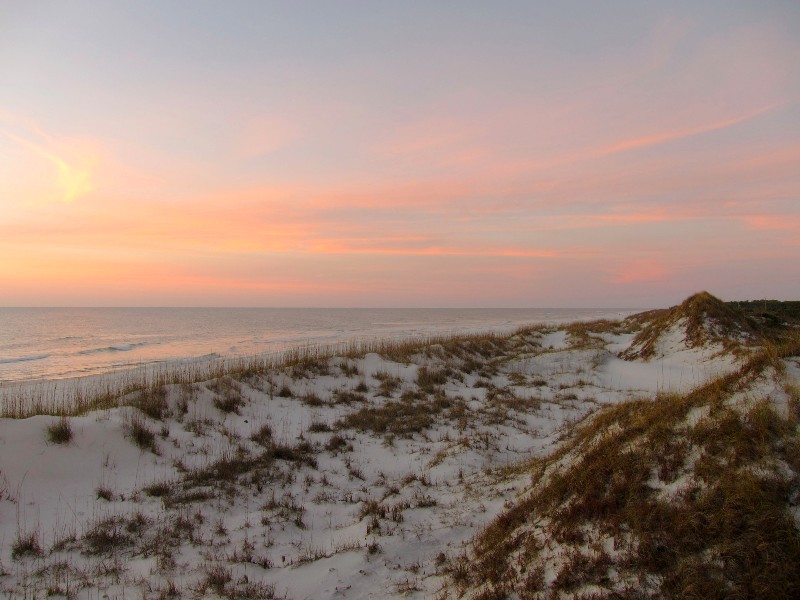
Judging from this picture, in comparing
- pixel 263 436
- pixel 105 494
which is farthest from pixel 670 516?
pixel 263 436

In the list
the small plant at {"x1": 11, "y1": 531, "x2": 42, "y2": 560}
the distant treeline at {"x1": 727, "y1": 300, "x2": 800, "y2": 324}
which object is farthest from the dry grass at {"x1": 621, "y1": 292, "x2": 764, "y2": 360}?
the small plant at {"x1": 11, "y1": 531, "x2": 42, "y2": 560}

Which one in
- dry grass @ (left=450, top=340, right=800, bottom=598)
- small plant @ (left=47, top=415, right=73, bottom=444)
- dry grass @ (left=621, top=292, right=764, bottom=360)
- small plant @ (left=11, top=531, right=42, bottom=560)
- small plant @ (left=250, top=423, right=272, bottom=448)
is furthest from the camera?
dry grass @ (left=621, top=292, right=764, bottom=360)

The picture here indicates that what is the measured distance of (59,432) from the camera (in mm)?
8516

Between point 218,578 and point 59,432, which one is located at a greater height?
point 59,432

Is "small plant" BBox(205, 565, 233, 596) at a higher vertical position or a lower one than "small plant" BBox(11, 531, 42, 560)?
lower

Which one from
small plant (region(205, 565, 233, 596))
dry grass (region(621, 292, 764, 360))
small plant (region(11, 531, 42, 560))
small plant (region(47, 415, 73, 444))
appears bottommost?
small plant (region(205, 565, 233, 596))

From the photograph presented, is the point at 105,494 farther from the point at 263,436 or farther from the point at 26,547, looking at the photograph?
the point at 263,436

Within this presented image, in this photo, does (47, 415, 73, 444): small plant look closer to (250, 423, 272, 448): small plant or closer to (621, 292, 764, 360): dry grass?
(250, 423, 272, 448): small plant

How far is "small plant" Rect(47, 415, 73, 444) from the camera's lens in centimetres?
841

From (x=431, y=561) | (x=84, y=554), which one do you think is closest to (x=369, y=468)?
(x=431, y=561)

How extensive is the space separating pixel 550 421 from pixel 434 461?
421cm

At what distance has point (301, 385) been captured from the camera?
14367 mm

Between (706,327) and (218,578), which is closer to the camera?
(218,578)

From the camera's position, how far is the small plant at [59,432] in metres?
8.41
